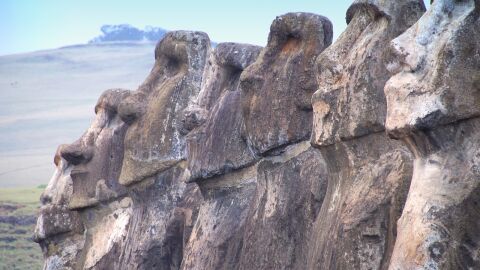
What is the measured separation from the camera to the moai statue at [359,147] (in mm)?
6359

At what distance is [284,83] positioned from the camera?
7773 millimetres

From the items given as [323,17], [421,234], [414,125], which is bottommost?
[421,234]

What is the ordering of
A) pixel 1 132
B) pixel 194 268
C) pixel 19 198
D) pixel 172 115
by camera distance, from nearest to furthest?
pixel 194 268 < pixel 172 115 < pixel 19 198 < pixel 1 132

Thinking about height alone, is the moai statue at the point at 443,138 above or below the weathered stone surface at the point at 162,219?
above

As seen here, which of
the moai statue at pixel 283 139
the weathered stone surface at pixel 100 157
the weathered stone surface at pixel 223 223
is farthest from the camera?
the weathered stone surface at pixel 100 157

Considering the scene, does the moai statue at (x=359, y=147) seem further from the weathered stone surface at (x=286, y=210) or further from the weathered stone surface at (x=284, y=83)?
the weathered stone surface at (x=284, y=83)

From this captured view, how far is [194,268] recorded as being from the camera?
8711 mm

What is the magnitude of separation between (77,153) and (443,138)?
21.0 feet

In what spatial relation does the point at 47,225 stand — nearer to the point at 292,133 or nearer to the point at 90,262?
the point at 90,262

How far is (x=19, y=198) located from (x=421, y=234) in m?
25.1

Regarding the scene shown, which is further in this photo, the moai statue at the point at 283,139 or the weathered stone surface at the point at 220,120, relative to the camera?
the weathered stone surface at the point at 220,120

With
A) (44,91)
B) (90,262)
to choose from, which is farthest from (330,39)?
(44,91)

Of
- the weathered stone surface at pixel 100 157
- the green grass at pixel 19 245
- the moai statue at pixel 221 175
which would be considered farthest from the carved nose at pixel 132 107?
the green grass at pixel 19 245

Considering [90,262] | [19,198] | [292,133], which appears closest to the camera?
[292,133]
